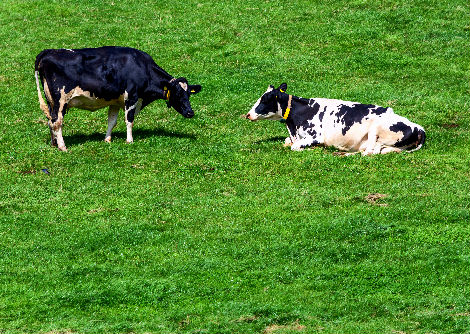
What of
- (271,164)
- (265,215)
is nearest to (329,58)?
(271,164)

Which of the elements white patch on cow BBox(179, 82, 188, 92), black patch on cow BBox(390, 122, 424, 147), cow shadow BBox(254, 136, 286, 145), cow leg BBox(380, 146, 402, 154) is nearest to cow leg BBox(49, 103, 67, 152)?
white patch on cow BBox(179, 82, 188, 92)

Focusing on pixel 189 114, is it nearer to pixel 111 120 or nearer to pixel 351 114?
pixel 111 120

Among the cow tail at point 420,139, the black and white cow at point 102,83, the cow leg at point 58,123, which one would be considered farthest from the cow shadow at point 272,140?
the cow leg at point 58,123

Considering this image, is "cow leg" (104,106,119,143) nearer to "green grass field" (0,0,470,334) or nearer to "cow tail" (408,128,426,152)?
"green grass field" (0,0,470,334)

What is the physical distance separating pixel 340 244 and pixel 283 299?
2.58 m

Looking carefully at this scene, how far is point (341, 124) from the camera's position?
24047 millimetres

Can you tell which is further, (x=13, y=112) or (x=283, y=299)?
(x=13, y=112)

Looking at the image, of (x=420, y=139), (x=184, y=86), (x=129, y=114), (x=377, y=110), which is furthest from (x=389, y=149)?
(x=129, y=114)

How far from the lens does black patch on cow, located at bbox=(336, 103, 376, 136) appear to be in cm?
2392

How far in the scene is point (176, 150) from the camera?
80.0 ft

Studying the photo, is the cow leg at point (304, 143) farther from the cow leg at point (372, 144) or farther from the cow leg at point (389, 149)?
the cow leg at point (389, 149)

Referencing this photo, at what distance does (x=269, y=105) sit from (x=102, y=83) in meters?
4.89

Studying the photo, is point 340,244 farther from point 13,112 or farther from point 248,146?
point 13,112

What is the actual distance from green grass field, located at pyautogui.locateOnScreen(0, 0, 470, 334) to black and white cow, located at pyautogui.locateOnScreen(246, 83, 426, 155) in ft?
1.98
